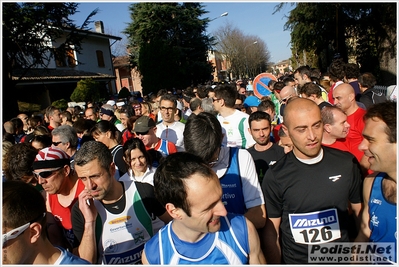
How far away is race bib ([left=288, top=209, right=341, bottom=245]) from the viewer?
2.19m

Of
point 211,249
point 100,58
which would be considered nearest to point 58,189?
point 211,249

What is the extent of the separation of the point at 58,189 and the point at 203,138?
1.56 metres

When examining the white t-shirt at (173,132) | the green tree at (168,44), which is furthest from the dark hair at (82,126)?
the green tree at (168,44)

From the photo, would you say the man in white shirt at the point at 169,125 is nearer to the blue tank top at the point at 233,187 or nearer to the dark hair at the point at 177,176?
the blue tank top at the point at 233,187

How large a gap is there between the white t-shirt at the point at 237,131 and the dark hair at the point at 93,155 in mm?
2340

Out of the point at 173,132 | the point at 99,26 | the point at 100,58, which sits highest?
the point at 99,26

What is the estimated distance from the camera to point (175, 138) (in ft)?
16.6

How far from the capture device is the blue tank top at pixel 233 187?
2.45 m

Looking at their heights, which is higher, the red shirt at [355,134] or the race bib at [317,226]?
the red shirt at [355,134]

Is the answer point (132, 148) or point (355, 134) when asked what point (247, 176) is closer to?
point (132, 148)

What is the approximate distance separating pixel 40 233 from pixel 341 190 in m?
2.02

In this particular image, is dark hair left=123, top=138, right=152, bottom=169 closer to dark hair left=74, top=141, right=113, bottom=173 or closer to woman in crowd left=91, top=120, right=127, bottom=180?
woman in crowd left=91, top=120, right=127, bottom=180

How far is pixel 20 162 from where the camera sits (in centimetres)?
325

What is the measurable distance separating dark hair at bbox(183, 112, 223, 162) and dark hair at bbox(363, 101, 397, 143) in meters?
1.08
